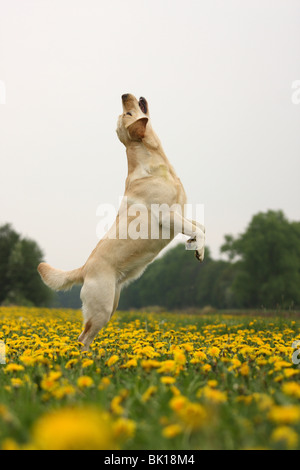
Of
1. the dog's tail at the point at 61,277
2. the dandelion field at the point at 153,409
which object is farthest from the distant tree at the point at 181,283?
the dandelion field at the point at 153,409

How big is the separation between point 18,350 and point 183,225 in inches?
94.3

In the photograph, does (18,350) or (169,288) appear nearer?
(18,350)

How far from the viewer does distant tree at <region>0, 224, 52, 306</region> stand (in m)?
38.4

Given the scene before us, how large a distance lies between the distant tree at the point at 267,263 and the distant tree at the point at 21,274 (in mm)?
18619

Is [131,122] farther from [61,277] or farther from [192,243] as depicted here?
[61,277]

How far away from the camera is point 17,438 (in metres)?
1.92

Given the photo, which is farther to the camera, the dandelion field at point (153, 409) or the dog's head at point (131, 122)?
the dog's head at point (131, 122)

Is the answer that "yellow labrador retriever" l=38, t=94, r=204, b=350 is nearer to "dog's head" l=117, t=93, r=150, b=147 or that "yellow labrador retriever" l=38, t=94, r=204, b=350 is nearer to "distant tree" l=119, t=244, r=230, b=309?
"dog's head" l=117, t=93, r=150, b=147

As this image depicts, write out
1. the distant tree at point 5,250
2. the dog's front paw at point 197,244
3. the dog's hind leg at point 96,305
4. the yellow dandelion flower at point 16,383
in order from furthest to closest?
1. the distant tree at point 5,250
2. the dog's front paw at point 197,244
3. the dog's hind leg at point 96,305
4. the yellow dandelion flower at point 16,383

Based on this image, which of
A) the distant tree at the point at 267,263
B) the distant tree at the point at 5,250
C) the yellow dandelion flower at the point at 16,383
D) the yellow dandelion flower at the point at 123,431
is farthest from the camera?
the distant tree at the point at 5,250

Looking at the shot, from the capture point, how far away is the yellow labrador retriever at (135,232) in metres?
5.08

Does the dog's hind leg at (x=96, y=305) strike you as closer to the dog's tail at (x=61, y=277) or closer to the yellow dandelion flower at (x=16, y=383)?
the dog's tail at (x=61, y=277)

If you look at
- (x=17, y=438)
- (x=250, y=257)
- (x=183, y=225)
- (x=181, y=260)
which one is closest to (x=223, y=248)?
(x=250, y=257)
